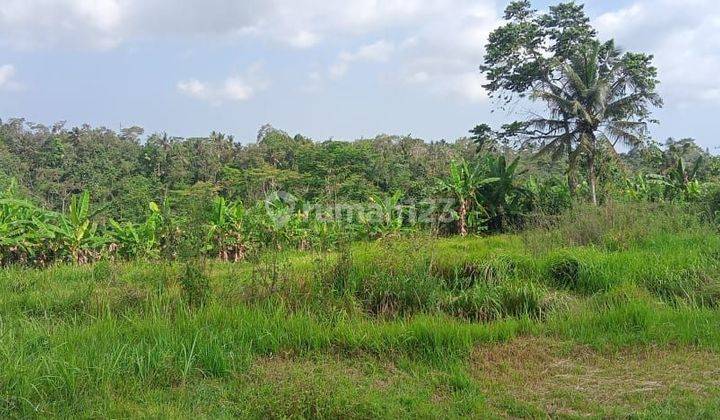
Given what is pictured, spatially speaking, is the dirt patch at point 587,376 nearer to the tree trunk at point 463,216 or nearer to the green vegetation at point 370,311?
the green vegetation at point 370,311

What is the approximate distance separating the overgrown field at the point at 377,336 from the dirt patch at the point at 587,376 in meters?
0.02

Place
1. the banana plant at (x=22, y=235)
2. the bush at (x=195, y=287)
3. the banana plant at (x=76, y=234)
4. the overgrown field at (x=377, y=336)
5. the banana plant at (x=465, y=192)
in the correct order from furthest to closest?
the banana plant at (x=465, y=192) < the banana plant at (x=76, y=234) < the banana plant at (x=22, y=235) < the bush at (x=195, y=287) < the overgrown field at (x=377, y=336)

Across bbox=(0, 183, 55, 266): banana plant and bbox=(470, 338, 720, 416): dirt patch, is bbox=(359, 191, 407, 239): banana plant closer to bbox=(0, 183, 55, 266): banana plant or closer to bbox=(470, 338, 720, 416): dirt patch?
bbox=(0, 183, 55, 266): banana plant

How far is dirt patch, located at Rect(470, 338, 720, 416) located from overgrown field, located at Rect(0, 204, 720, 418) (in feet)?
0.06

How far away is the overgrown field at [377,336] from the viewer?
3711 millimetres

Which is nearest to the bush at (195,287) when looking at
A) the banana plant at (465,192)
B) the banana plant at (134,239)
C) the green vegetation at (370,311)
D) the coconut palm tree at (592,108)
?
the green vegetation at (370,311)

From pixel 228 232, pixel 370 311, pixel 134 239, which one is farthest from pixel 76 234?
pixel 370 311

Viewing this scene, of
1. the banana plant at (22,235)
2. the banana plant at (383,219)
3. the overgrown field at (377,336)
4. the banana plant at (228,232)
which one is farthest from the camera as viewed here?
the banana plant at (383,219)

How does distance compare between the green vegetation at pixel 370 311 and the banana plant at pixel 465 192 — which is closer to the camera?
the green vegetation at pixel 370 311

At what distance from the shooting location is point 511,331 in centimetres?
515

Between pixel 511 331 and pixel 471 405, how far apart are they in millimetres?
1641

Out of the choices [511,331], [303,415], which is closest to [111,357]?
[303,415]

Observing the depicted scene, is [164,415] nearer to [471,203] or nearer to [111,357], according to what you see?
[111,357]

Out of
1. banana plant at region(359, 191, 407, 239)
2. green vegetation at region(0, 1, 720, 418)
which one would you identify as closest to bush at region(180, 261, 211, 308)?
green vegetation at region(0, 1, 720, 418)
